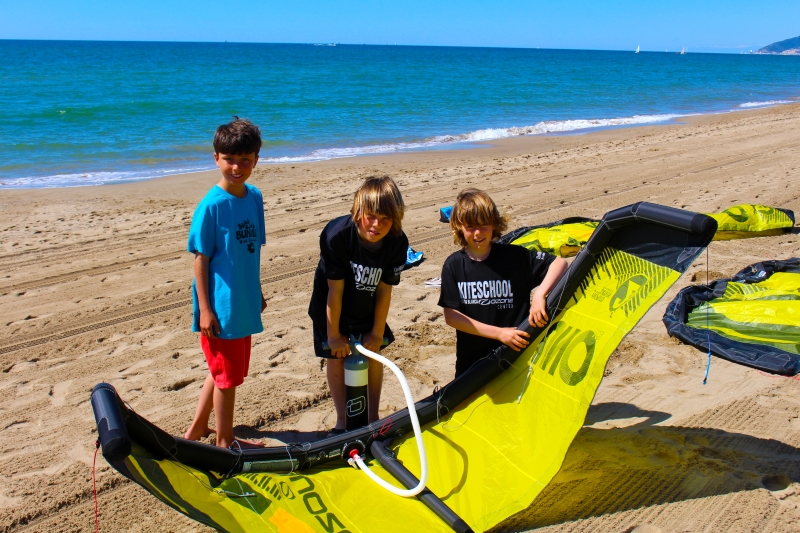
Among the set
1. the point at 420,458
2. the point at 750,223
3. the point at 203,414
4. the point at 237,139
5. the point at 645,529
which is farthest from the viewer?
the point at 750,223

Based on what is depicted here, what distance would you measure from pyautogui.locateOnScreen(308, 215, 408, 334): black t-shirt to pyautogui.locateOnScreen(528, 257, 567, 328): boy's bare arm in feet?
2.23

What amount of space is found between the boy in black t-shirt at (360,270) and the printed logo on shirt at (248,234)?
13.3 inches

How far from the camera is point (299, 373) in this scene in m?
4.46

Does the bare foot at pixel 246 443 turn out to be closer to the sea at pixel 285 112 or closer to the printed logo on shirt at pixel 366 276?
the printed logo on shirt at pixel 366 276

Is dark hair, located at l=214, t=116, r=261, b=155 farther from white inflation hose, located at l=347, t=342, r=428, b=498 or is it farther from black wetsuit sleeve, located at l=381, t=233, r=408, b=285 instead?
white inflation hose, located at l=347, t=342, r=428, b=498

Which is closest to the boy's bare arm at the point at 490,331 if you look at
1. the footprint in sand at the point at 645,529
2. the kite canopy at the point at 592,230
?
the footprint in sand at the point at 645,529

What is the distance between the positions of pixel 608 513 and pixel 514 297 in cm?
107

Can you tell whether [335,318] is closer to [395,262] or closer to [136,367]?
[395,262]

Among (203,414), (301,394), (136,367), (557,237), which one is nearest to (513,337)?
(301,394)

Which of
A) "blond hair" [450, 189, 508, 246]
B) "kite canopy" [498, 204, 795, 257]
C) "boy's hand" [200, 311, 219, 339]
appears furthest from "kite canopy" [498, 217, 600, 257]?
"boy's hand" [200, 311, 219, 339]

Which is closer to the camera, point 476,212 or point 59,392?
point 476,212

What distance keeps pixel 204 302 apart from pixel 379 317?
85 cm

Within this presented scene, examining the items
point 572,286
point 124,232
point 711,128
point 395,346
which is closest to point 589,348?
point 572,286

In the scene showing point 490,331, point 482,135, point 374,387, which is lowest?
point 374,387
